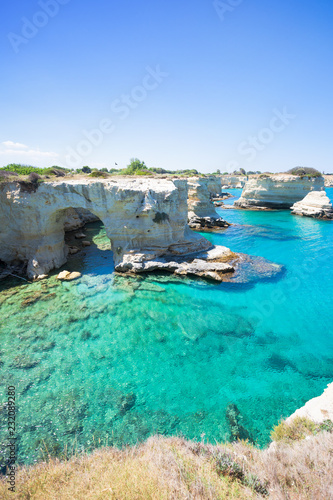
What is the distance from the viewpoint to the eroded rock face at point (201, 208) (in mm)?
26094

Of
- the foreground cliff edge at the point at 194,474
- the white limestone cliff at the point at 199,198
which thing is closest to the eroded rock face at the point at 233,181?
the white limestone cliff at the point at 199,198

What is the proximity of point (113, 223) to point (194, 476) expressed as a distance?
42.1 ft

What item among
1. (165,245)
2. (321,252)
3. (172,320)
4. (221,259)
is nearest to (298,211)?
(321,252)

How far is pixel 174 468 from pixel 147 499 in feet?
2.19

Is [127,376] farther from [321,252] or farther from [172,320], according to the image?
[321,252]

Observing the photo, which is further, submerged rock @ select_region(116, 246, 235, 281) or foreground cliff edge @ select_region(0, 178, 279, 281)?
→ submerged rock @ select_region(116, 246, 235, 281)

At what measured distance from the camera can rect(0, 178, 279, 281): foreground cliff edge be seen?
13.6m

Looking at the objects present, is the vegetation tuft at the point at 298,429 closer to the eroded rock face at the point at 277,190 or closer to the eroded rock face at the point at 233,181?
the eroded rock face at the point at 277,190

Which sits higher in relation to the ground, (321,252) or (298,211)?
(298,211)

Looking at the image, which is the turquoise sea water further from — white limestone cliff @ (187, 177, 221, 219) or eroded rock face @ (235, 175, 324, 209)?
eroded rock face @ (235, 175, 324, 209)

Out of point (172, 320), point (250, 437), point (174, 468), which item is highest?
point (174, 468)

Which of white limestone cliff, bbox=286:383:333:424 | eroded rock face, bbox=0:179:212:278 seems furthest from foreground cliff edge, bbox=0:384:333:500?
eroded rock face, bbox=0:179:212:278

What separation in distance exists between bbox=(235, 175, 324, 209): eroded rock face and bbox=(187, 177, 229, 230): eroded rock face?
15630 mm

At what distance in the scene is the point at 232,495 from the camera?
312cm
